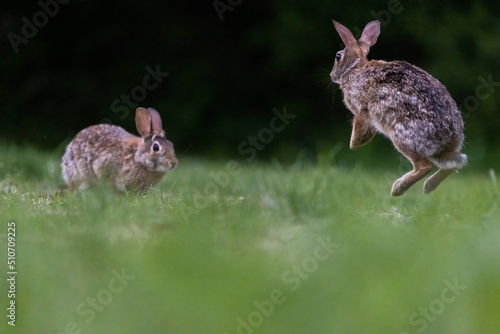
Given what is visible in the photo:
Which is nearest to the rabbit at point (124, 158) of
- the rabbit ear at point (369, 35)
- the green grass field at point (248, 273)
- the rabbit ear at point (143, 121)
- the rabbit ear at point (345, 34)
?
the rabbit ear at point (143, 121)

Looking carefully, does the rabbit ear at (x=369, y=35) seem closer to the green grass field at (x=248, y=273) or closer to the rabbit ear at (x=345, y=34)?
the rabbit ear at (x=345, y=34)

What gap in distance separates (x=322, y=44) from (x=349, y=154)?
2.28m

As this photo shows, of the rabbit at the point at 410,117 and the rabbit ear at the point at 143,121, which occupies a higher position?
the rabbit ear at the point at 143,121

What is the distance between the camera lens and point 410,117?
5410mm

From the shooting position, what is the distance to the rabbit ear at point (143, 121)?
6879 mm

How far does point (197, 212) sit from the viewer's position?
15.2ft

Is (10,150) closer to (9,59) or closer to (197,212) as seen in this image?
(197,212)

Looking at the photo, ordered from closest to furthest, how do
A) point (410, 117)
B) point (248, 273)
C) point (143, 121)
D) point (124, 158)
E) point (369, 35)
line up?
1. point (248, 273)
2. point (410, 117)
3. point (369, 35)
4. point (124, 158)
5. point (143, 121)

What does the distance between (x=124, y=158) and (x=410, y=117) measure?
2.54 m

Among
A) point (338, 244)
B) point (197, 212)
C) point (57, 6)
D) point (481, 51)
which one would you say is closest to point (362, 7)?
point (481, 51)

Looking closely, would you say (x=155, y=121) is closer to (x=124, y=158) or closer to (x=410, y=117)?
(x=124, y=158)

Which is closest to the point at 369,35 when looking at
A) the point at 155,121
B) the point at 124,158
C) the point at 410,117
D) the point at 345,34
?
the point at 345,34

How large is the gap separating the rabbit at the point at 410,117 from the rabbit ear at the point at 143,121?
184cm

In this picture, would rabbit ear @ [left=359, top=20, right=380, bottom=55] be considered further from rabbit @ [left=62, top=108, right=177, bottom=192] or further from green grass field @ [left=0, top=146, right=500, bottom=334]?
green grass field @ [left=0, top=146, right=500, bottom=334]
